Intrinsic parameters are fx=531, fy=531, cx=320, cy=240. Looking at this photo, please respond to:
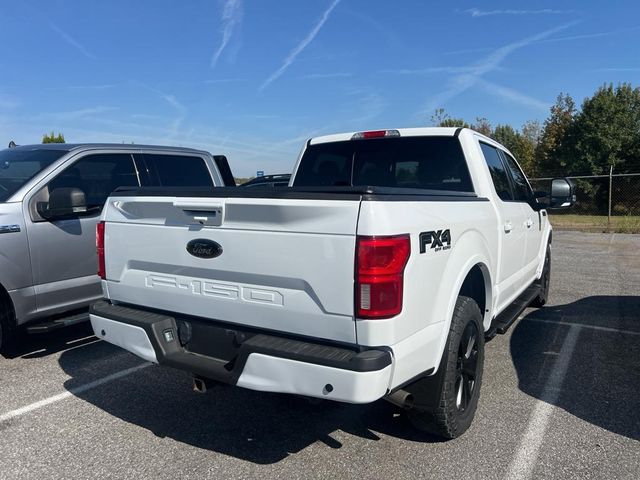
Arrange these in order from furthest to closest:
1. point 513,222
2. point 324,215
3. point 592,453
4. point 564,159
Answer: point 564,159 → point 513,222 → point 592,453 → point 324,215

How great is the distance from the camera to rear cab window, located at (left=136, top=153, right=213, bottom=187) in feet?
19.6

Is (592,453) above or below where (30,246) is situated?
below

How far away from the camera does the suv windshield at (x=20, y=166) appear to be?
4844 millimetres

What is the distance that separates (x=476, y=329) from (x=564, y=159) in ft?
102

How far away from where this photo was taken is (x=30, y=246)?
4652 mm

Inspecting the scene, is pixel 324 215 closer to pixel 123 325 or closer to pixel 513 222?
pixel 123 325

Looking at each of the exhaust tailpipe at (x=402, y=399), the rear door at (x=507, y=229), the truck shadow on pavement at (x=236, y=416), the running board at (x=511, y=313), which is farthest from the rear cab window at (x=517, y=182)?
the exhaust tailpipe at (x=402, y=399)

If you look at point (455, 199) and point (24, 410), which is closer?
point (455, 199)

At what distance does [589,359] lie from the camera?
4859 mm

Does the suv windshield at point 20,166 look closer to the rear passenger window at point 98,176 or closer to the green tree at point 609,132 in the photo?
the rear passenger window at point 98,176

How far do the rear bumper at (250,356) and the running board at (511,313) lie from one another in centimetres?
184

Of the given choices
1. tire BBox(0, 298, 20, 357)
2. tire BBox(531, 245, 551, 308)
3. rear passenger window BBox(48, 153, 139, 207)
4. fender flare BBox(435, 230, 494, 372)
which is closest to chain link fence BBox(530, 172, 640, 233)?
tire BBox(531, 245, 551, 308)

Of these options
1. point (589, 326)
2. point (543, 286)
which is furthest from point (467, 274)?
point (543, 286)

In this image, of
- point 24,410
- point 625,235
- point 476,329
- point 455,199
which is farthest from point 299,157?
point 625,235
